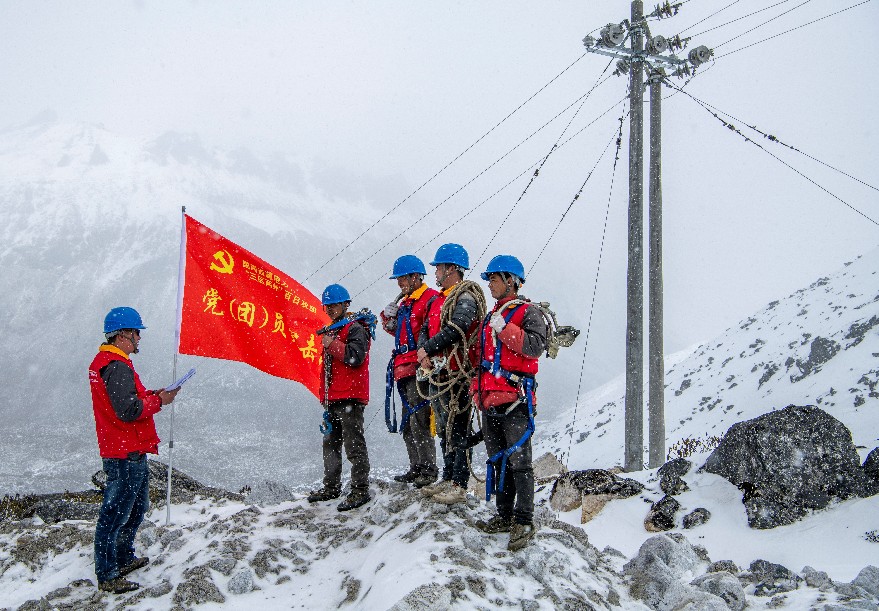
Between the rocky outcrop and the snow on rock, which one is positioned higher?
the rocky outcrop

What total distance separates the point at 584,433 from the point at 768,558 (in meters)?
18.9

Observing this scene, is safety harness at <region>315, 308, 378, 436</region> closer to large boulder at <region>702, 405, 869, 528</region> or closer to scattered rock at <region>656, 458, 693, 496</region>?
scattered rock at <region>656, 458, 693, 496</region>

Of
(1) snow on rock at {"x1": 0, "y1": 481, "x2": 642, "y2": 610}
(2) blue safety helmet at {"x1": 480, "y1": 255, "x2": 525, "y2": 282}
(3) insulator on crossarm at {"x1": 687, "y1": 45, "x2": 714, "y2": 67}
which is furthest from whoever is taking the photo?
(3) insulator on crossarm at {"x1": 687, "y1": 45, "x2": 714, "y2": 67}

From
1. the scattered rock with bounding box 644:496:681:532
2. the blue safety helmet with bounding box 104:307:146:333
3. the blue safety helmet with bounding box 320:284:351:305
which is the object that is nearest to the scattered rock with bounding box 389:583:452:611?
the blue safety helmet with bounding box 320:284:351:305

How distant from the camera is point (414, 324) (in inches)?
258

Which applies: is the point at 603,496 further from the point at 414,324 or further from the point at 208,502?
the point at 208,502

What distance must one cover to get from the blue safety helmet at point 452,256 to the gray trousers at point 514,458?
1.79 metres

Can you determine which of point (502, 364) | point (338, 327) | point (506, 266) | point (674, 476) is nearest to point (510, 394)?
point (502, 364)

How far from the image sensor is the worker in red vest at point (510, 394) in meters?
5.18

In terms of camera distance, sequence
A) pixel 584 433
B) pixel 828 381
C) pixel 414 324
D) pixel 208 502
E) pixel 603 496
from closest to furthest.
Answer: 1. pixel 414 324
2. pixel 208 502
3. pixel 603 496
4. pixel 828 381
5. pixel 584 433

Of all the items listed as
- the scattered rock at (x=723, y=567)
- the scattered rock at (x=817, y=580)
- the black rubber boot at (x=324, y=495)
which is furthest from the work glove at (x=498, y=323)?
the scattered rock at (x=723, y=567)

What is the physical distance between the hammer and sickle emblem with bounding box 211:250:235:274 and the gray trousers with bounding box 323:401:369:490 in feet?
7.46

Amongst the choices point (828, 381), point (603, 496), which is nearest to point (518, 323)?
point (603, 496)

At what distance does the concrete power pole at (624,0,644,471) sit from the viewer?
1101 centimetres
